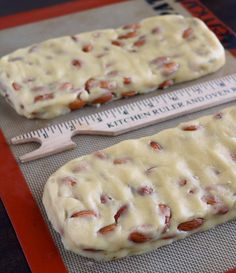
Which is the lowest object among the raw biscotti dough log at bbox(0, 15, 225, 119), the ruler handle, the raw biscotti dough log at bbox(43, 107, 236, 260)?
the raw biscotti dough log at bbox(43, 107, 236, 260)

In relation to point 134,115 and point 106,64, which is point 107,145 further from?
point 106,64

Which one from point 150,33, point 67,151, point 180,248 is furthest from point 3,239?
point 150,33

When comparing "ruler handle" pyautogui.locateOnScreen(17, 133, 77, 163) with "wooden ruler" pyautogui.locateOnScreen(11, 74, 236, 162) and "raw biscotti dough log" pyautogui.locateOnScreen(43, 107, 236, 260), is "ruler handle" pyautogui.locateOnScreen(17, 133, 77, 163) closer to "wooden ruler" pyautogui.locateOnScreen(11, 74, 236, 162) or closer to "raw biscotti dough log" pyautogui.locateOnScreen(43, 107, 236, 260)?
"wooden ruler" pyautogui.locateOnScreen(11, 74, 236, 162)

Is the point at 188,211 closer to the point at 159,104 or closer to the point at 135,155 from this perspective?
the point at 135,155

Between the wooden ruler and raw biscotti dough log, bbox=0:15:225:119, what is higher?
raw biscotti dough log, bbox=0:15:225:119

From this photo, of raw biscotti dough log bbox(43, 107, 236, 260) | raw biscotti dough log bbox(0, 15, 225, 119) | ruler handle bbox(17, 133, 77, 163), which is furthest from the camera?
raw biscotti dough log bbox(0, 15, 225, 119)

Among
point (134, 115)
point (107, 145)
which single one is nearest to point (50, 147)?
point (107, 145)

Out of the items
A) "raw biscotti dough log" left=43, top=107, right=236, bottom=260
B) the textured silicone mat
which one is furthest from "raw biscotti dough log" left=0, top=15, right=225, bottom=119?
"raw biscotti dough log" left=43, top=107, right=236, bottom=260

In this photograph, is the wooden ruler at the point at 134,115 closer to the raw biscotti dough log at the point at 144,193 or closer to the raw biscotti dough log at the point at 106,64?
the raw biscotti dough log at the point at 106,64
